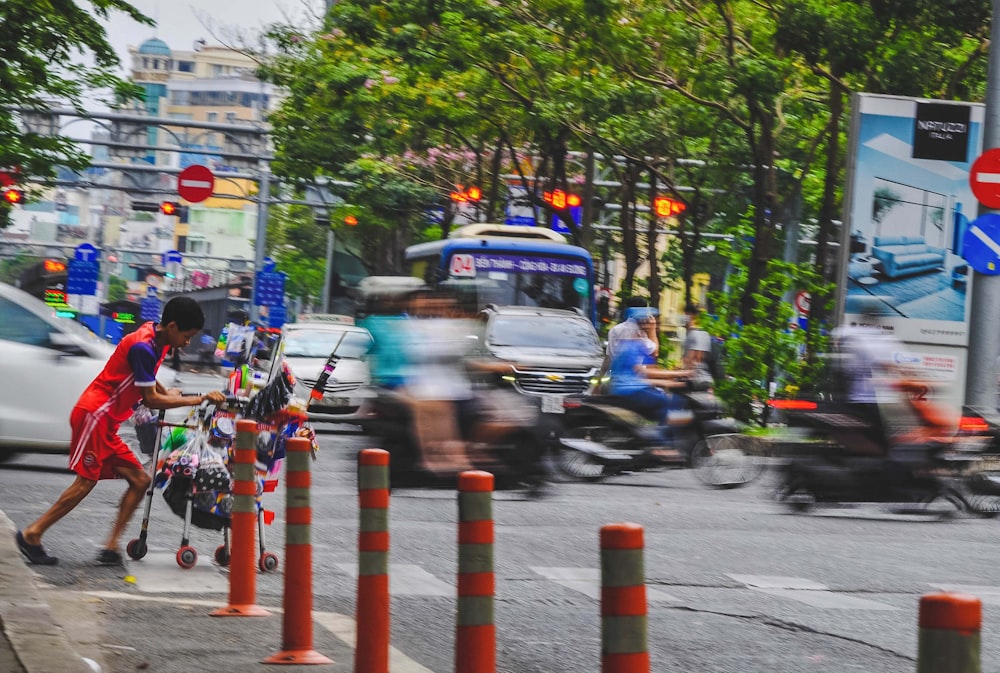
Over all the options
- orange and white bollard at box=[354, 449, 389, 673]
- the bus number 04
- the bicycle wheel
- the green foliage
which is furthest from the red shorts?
the bus number 04

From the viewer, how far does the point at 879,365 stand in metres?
12.7

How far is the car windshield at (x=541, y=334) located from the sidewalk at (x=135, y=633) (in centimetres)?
1222

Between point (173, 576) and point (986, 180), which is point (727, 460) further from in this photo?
point (173, 576)

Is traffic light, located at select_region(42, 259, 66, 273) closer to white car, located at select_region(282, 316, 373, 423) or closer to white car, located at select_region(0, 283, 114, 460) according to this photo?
white car, located at select_region(282, 316, 373, 423)

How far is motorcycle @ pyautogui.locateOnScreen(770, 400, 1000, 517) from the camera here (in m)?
12.6

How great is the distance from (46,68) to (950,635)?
754 inches

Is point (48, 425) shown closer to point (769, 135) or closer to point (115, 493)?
point (115, 493)

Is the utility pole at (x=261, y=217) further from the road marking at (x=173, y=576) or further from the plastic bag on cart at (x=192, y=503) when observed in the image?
the plastic bag on cart at (x=192, y=503)

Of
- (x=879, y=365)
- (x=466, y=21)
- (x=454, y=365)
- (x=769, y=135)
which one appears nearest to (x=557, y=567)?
(x=454, y=365)

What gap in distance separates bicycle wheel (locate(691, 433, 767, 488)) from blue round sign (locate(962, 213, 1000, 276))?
281cm

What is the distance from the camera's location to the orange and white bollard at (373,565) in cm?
612

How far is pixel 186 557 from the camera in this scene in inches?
388

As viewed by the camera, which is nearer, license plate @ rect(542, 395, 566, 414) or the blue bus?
license plate @ rect(542, 395, 566, 414)

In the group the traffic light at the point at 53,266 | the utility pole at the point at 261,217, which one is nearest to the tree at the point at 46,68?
the utility pole at the point at 261,217
